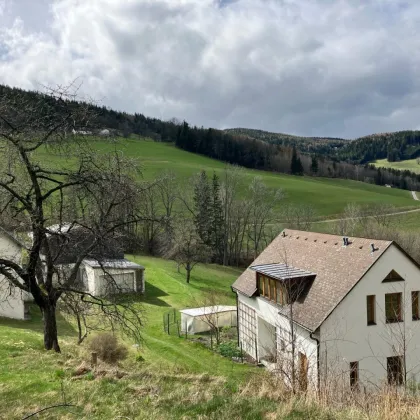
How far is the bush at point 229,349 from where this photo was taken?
1003 inches

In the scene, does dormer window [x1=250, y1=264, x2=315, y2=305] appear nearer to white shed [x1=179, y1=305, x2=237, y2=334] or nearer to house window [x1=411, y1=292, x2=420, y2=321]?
house window [x1=411, y1=292, x2=420, y2=321]

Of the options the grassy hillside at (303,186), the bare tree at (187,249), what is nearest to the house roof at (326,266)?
the bare tree at (187,249)

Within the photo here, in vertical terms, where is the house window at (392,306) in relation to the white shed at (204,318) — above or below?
above

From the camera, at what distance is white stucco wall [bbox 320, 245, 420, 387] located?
1847 centimetres

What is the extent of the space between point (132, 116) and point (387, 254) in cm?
16346

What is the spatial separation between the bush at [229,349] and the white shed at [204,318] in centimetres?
230

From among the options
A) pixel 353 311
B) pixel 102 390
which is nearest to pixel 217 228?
pixel 353 311

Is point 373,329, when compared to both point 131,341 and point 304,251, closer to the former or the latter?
point 304,251

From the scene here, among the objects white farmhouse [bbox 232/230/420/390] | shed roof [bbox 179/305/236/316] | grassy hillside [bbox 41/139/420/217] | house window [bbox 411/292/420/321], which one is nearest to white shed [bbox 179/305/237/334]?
shed roof [bbox 179/305/236/316]

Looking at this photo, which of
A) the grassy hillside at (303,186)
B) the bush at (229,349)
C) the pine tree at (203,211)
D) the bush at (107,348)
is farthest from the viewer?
the grassy hillside at (303,186)

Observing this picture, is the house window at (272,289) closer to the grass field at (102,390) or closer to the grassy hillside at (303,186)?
the grass field at (102,390)

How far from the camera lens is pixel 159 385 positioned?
10508 mm

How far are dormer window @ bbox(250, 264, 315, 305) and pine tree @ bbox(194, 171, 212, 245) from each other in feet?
135

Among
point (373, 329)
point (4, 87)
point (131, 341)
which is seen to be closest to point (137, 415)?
point (4, 87)
